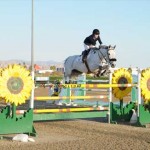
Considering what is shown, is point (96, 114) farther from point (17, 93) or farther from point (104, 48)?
point (17, 93)

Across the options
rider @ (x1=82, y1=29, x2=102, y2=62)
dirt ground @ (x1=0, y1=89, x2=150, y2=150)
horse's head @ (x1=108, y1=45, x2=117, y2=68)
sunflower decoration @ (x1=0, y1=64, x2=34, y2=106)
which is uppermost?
rider @ (x1=82, y1=29, x2=102, y2=62)

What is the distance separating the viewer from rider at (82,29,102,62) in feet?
42.4

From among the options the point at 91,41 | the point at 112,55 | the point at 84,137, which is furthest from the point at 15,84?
the point at 91,41

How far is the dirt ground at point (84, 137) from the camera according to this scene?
7859 mm

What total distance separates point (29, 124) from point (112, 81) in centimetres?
373

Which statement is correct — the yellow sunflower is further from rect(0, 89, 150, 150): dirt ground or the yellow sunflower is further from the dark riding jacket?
the dark riding jacket

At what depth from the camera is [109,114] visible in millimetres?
11727

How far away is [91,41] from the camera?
13.0m

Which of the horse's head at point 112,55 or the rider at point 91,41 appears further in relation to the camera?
the rider at point 91,41

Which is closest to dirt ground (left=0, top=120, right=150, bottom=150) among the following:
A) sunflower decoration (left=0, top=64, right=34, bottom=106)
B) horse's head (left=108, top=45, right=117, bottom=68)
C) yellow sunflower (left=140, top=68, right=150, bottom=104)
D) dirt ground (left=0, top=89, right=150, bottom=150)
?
dirt ground (left=0, top=89, right=150, bottom=150)

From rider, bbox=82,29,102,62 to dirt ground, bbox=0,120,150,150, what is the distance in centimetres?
225

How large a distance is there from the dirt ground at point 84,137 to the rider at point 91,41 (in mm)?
2252

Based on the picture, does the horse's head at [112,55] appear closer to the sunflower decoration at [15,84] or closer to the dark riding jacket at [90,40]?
the dark riding jacket at [90,40]

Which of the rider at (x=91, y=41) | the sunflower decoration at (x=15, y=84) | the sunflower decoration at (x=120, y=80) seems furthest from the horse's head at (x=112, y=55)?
the sunflower decoration at (x=15, y=84)
